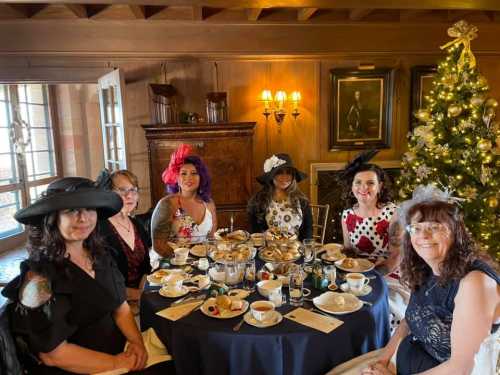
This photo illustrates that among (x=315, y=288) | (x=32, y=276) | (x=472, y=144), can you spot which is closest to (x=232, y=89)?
(x=472, y=144)

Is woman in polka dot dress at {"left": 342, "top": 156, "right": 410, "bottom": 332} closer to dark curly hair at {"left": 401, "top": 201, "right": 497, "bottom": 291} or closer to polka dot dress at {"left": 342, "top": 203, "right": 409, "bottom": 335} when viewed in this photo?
polka dot dress at {"left": 342, "top": 203, "right": 409, "bottom": 335}

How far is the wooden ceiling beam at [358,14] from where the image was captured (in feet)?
13.7

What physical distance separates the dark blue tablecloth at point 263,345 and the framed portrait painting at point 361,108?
3395 millimetres

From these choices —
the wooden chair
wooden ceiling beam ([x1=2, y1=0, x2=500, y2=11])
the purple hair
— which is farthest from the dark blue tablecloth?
wooden ceiling beam ([x1=2, y1=0, x2=500, y2=11])

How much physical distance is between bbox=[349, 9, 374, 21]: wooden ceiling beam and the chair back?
14.4ft

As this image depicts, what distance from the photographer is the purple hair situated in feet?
9.37

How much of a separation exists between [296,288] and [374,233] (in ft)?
3.48

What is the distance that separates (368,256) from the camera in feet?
8.22

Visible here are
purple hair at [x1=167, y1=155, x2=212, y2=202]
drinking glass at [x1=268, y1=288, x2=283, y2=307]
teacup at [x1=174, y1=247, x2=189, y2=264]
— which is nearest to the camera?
drinking glass at [x1=268, y1=288, x2=283, y2=307]

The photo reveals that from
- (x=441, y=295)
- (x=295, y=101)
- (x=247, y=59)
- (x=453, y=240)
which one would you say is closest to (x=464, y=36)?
(x=295, y=101)

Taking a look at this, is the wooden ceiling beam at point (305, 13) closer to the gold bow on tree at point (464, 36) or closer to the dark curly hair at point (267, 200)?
the gold bow on tree at point (464, 36)

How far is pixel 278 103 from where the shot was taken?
447 centimetres

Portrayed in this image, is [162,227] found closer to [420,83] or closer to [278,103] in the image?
[278,103]

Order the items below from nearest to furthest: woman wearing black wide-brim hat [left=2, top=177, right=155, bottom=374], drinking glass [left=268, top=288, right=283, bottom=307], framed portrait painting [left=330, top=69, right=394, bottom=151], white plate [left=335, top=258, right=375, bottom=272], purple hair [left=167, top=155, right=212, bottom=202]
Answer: woman wearing black wide-brim hat [left=2, top=177, right=155, bottom=374]
drinking glass [left=268, top=288, right=283, bottom=307]
white plate [left=335, top=258, right=375, bottom=272]
purple hair [left=167, top=155, right=212, bottom=202]
framed portrait painting [left=330, top=69, right=394, bottom=151]
